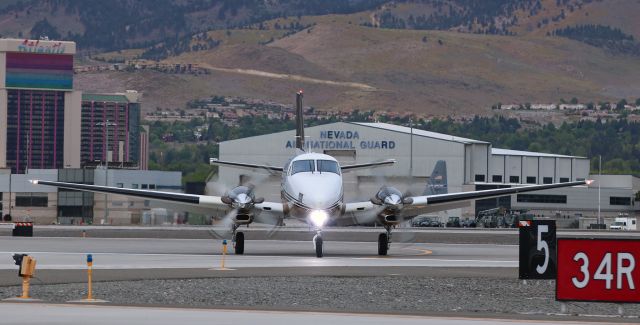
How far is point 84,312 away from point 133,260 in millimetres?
19379

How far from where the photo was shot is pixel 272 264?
43.0m

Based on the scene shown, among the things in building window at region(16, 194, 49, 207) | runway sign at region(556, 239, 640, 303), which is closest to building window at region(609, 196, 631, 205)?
building window at region(16, 194, 49, 207)

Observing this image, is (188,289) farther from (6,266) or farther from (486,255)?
(486,255)

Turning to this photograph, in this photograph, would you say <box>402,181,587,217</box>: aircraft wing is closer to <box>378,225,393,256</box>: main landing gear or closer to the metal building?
<box>378,225,393,256</box>: main landing gear

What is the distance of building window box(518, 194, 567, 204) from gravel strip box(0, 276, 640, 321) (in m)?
104

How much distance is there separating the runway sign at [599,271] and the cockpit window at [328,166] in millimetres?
19877

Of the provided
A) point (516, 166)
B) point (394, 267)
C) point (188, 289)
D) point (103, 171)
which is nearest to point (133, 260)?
point (394, 267)

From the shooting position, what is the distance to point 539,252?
3584 centimetres

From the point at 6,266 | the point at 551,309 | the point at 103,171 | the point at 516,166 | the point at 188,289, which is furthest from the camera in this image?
the point at 516,166

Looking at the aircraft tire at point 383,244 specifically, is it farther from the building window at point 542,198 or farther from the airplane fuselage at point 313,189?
the building window at point 542,198

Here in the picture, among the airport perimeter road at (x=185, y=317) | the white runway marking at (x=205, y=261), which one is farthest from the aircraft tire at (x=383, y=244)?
the airport perimeter road at (x=185, y=317)

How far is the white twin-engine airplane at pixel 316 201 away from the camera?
1816 inches

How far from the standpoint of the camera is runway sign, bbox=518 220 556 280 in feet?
117

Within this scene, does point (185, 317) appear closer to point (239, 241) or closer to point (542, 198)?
point (239, 241)
